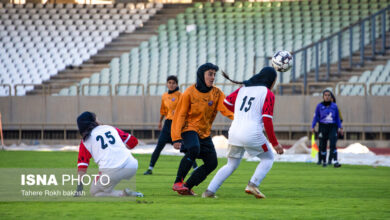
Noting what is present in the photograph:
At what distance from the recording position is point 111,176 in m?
8.38

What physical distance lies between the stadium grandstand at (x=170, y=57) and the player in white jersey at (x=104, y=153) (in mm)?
16387

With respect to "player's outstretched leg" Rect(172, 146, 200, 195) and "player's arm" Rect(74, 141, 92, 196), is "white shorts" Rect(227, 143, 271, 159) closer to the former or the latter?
"player's outstretched leg" Rect(172, 146, 200, 195)

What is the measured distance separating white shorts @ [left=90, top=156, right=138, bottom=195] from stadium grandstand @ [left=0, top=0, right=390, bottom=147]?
53.6ft

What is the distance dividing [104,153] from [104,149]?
0.15 ft

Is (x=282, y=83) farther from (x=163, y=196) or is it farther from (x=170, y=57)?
(x=163, y=196)

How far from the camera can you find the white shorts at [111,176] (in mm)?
8364

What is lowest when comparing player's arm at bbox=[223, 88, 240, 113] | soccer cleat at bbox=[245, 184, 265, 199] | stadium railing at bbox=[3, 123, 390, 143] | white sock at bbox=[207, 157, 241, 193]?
stadium railing at bbox=[3, 123, 390, 143]

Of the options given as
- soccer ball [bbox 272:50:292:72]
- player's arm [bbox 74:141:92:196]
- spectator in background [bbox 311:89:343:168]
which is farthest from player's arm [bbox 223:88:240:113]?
spectator in background [bbox 311:89:343:168]

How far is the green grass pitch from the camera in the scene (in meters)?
7.31

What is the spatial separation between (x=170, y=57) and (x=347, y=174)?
1550 centimetres

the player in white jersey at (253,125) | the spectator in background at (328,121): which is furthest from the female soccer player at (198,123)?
the spectator in background at (328,121)

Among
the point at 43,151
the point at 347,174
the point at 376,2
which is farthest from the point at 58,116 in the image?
the point at 347,174

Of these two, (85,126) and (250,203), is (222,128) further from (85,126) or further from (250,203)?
(85,126)

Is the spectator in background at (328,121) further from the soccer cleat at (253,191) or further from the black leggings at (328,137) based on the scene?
the soccer cleat at (253,191)
